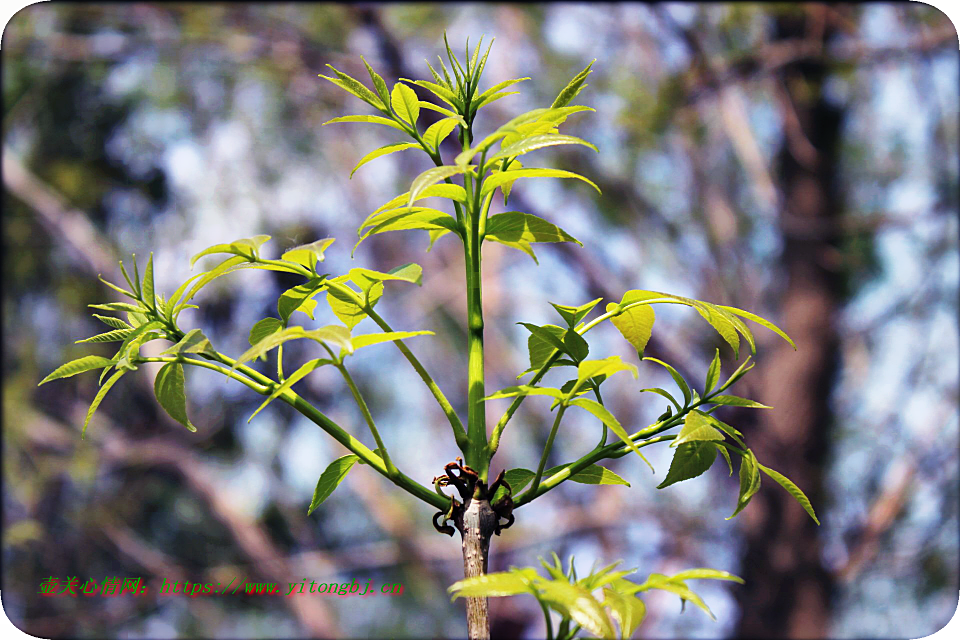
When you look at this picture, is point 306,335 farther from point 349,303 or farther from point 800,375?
point 800,375

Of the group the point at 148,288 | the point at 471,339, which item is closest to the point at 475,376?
the point at 471,339

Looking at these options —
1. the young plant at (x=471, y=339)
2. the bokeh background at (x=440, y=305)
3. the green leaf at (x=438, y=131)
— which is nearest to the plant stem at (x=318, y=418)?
the young plant at (x=471, y=339)

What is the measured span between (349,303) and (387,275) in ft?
0.08

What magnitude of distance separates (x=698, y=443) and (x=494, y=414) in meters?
1.92

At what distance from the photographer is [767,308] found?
215 cm

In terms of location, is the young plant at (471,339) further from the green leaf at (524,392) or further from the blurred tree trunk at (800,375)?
the blurred tree trunk at (800,375)

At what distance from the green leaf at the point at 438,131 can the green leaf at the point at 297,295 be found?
0.07 metres

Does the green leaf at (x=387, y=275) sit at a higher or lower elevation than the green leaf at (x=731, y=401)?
higher

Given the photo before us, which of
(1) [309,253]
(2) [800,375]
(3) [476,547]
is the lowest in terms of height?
(2) [800,375]

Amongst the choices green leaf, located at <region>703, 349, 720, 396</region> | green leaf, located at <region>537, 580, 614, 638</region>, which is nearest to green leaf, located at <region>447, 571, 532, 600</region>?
green leaf, located at <region>537, 580, 614, 638</region>

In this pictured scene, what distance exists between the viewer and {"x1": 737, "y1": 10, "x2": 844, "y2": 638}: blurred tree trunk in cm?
175

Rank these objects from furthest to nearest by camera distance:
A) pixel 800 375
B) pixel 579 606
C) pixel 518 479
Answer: pixel 800 375
pixel 518 479
pixel 579 606

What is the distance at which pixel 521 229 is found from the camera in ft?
0.87

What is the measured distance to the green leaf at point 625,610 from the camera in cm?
20
